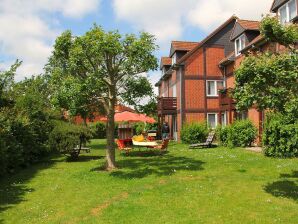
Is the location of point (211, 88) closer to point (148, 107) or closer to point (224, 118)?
point (224, 118)

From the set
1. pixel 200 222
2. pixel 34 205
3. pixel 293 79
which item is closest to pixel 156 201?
pixel 200 222

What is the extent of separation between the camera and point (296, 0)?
826 inches

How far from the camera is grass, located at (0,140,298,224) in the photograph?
8.84 meters

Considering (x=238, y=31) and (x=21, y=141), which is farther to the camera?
(x=238, y=31)

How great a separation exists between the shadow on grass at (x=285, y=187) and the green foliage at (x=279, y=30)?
428 centimetres

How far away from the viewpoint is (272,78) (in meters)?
9.70

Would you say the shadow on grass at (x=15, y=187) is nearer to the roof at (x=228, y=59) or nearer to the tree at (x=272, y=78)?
the tree at (x=272, y=78)

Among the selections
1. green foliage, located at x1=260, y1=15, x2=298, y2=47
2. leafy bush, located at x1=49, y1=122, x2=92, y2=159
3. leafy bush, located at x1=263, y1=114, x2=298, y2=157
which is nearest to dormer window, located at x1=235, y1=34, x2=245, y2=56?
leafy bush, located at x1=263, y1=114, x2=298, y2=157

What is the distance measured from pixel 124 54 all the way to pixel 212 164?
6210 mm

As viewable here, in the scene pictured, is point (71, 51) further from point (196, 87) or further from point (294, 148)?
point (196, 87)

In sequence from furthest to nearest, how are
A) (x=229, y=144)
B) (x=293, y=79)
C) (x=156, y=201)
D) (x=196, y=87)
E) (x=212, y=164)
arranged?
1. (x=196, y=87)
2. (x=229, y=144)
3. (x=212, y=164)
4. (x=156, y=201)
5. (x=293, y=79)

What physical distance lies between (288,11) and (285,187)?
1427 centimetres

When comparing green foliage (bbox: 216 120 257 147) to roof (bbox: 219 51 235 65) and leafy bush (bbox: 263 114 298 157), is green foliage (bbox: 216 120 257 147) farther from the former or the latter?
roof (bbox: 219 51 235 65)

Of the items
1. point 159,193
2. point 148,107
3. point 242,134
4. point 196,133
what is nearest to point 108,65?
point 148,107
